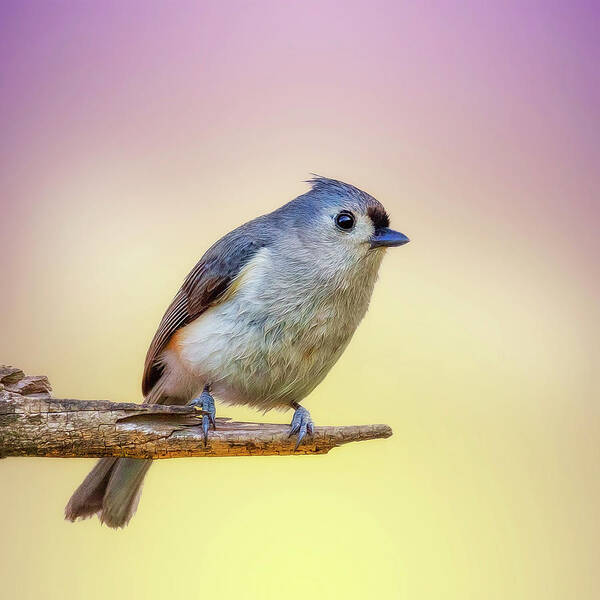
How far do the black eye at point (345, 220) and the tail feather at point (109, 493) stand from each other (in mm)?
901

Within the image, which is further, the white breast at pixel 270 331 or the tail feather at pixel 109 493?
the tail feather at pixel 109 493

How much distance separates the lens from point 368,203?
6.63ft

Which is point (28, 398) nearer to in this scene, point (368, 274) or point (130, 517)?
point (130, 517)

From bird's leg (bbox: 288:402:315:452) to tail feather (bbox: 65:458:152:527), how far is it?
1.63ft

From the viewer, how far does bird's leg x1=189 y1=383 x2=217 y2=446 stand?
180cm

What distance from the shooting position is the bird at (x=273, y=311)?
199 cm

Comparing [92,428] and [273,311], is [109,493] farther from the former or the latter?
[273,311]

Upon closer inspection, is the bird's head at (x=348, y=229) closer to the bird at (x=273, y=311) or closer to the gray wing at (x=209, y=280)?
the bird at (x=273, y=311)

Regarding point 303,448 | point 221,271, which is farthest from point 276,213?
point 303,448

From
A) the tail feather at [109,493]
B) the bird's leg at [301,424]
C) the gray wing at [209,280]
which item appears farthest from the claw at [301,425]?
the tail feather at [109,493]

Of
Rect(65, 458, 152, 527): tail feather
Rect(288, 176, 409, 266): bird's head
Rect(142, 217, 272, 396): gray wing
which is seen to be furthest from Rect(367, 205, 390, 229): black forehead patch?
Rect(65, 458, 152, 527): tail feather

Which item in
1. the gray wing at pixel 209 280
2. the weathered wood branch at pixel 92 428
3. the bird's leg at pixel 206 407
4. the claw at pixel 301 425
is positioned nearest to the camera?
the weathered wood branch at pixel 92 428

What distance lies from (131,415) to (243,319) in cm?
44

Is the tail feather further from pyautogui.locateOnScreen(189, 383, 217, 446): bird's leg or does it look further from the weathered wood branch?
the weathered wood branch
